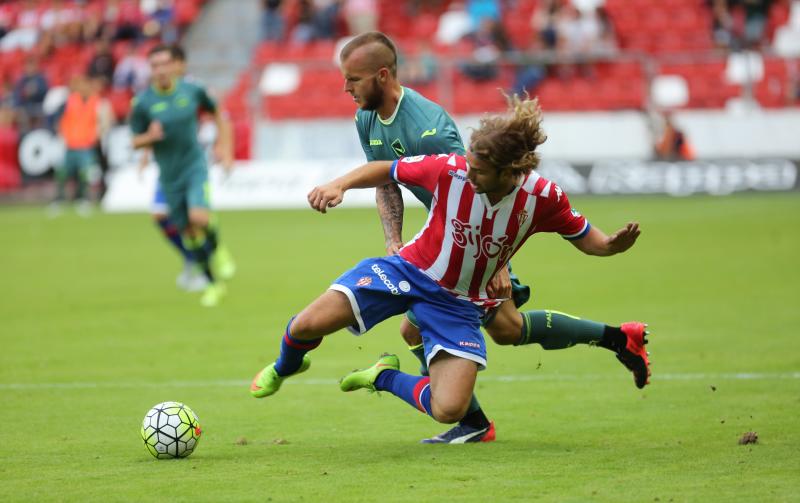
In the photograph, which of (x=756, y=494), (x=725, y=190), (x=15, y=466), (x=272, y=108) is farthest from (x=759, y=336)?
(x=272, y=108)

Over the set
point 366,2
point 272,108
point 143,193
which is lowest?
point 143,193

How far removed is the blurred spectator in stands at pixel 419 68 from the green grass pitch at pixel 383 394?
894cm

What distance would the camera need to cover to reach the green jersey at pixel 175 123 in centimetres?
1313

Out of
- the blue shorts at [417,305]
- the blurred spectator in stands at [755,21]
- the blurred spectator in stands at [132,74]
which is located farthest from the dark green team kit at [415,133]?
the blurred spectator in stands at [132,74]

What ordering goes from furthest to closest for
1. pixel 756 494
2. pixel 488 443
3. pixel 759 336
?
pixel 759 336 < pixel 488 443 < pixel 756 494

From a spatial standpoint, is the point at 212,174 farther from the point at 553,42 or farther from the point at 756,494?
the point at 756,494

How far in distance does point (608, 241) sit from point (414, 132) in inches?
46.8

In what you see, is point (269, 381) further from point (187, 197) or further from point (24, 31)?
point (24, 31)

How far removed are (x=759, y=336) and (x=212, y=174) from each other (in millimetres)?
16115

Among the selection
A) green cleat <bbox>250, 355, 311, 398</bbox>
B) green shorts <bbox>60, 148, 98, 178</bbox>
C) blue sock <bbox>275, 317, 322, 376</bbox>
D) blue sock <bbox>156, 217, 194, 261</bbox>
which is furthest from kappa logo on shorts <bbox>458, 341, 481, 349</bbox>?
green shorts <bbox>60, 148, 98, 178</bbox>

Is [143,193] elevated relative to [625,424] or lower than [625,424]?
lower

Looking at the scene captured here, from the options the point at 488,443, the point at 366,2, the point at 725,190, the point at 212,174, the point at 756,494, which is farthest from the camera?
the point at 366,2

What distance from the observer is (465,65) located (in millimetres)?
25328

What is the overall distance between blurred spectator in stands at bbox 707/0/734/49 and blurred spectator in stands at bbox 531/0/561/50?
10.1 ft
